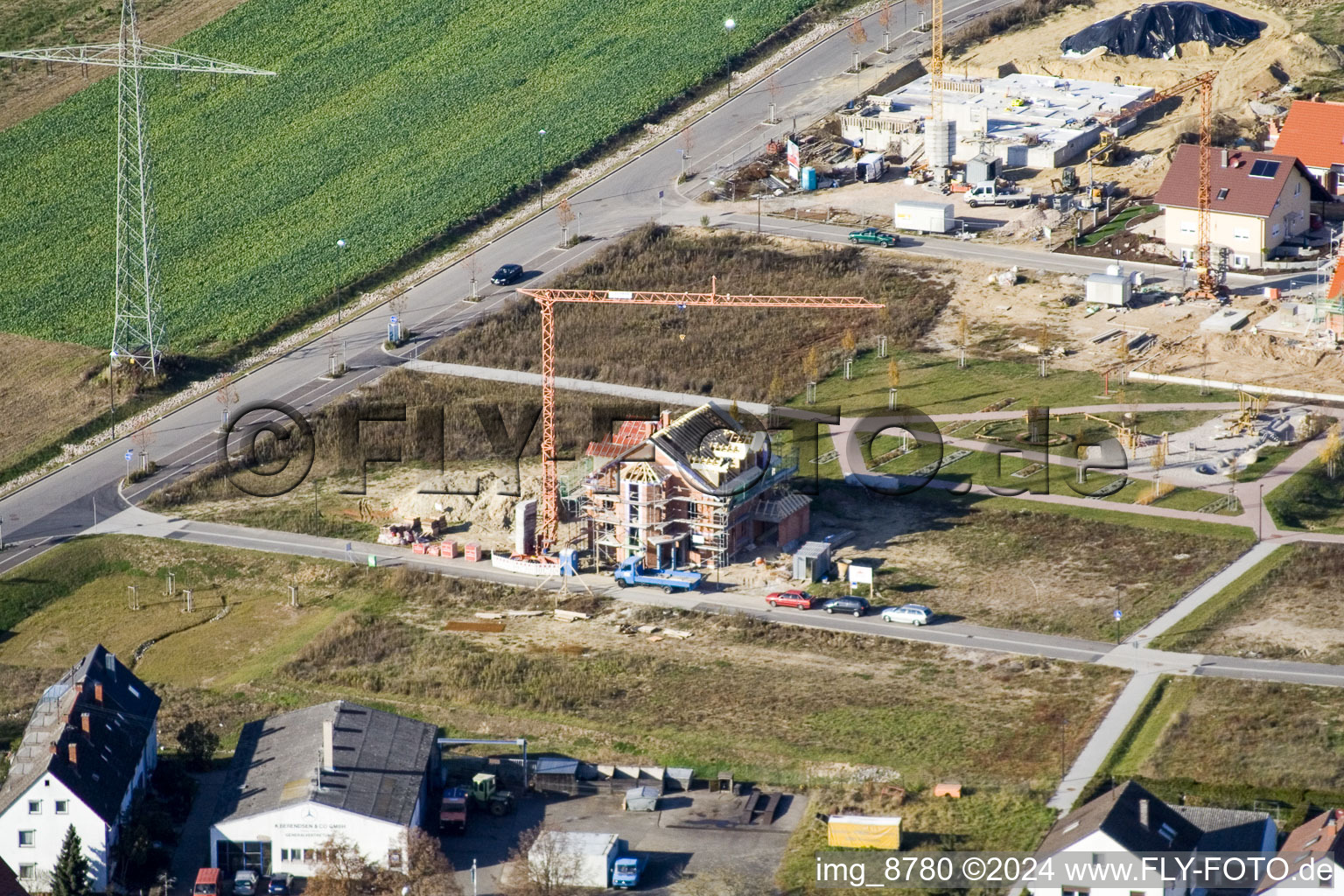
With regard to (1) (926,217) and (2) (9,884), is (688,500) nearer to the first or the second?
(2) (9,884)

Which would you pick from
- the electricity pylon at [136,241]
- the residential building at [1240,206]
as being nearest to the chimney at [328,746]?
the electricity pylon at [136,241]

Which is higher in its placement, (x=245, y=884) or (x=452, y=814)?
(x=452, y=814)

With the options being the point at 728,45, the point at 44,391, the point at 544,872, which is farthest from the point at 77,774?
the point at 728,45

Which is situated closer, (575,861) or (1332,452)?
(575,861)

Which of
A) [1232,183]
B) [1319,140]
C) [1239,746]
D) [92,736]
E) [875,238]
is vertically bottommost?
[1239,746]

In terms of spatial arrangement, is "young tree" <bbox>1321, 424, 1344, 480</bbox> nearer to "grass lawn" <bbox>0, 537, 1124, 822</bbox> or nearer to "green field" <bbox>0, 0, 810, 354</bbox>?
"grass lawn" <bbox>0, 537, 1124, 822</bbox>

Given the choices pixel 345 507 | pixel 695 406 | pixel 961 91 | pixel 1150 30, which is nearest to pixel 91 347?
pixel 345 507

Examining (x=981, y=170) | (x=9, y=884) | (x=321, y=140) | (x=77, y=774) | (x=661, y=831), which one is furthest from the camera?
(x=321, y=140)
